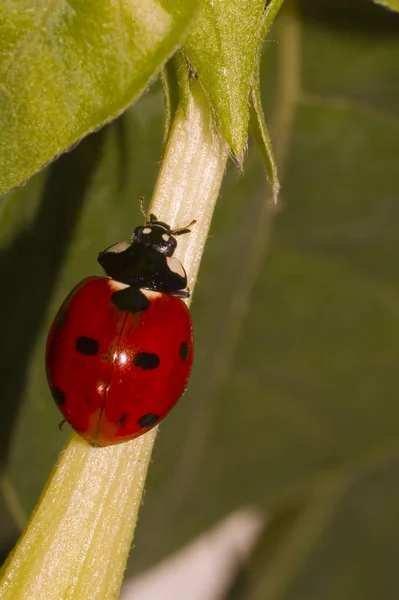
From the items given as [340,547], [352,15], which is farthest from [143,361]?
[340,547]

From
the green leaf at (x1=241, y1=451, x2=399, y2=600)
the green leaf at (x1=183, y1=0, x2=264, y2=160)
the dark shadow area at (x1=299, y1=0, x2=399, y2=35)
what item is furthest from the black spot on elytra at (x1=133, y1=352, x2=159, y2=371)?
the green leaf at (x1=241, y1=451, x2=399, y2=600)

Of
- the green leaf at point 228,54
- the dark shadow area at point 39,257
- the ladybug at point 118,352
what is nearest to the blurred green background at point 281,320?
the dark shadow area at point 39,257

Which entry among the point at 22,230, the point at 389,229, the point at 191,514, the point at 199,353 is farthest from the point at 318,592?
the point at 22,230

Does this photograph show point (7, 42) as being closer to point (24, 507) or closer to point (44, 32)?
point (44, 32)

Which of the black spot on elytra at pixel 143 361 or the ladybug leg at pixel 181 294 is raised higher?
the ladybug leg at pixel 181 294

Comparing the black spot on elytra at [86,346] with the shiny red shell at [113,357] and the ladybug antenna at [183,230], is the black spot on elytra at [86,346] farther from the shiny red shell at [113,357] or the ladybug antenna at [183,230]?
the ladybug antenna at [183,230]

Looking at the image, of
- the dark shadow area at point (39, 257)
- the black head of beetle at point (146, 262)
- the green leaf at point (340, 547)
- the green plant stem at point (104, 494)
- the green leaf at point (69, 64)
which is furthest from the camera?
the green leaf at point (340, 547)
